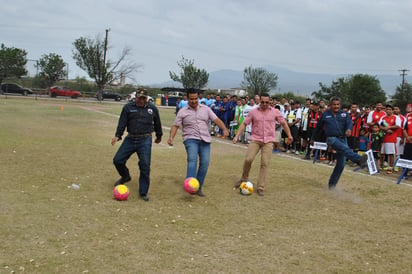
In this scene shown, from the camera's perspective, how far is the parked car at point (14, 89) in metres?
47.6

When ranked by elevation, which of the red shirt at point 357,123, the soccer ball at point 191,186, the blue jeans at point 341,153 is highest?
the red shirt at point 357,123

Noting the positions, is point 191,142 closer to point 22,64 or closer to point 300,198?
point 300,198

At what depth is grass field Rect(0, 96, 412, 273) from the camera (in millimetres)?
4742

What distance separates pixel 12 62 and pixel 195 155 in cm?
5145

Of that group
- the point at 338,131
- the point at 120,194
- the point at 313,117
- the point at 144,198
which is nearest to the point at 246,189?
the point at 144,198

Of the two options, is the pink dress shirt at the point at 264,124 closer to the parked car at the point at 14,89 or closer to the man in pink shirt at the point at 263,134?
the man in pink shirt at the point at 263,134

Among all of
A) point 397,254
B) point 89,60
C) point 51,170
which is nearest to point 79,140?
point 51,170

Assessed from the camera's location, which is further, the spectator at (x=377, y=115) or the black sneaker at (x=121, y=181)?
the spectator at (x=377, y=115)

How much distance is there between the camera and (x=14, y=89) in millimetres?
49156

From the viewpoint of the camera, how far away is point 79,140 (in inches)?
567

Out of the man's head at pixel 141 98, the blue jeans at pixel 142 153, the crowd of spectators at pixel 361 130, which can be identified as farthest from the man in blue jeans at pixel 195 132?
the crowd of spectators at pixel 361 130

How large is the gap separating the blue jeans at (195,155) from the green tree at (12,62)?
4911 cm

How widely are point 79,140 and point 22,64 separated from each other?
43922 millimetres

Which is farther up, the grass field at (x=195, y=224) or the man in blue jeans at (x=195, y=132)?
the man in blue jeans at (x=195, y=132)
